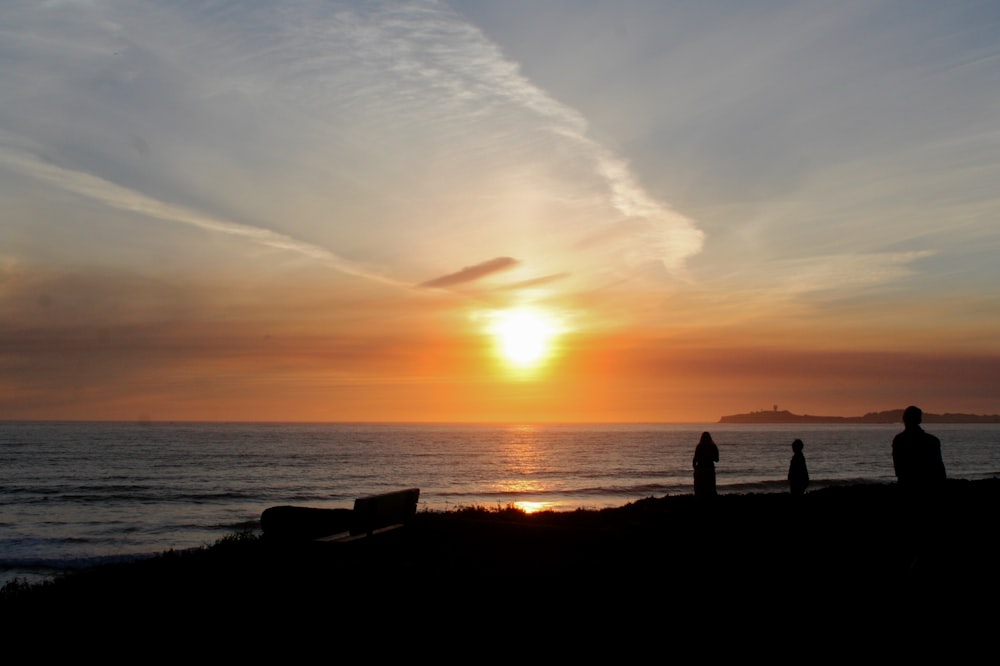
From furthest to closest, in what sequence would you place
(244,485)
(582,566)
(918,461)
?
(244,485) → (582,566) → (918,461)

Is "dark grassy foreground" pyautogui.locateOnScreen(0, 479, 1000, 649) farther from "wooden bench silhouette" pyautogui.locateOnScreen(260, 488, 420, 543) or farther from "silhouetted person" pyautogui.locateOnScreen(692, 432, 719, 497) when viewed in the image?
"silhouetted person" pyautogui.locateOnScreen(692, 432, 719, 497)

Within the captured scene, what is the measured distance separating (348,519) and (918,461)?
10.6 meters

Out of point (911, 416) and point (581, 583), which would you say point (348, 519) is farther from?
point (911, 416)

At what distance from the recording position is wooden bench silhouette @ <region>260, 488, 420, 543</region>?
11430 mm

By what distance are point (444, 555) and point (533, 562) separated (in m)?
1.50

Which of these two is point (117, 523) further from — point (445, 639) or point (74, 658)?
point (445, 639)

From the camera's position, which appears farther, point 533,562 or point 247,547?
point 247,547

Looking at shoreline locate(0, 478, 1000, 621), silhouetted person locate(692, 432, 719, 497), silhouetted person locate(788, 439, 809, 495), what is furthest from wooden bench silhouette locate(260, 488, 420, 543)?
silhouetted person locate(788, 439, 809, 495)

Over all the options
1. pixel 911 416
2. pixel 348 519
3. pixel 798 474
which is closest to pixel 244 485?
pixel 348 519

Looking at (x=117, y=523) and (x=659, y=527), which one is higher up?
(x=659, y=527)

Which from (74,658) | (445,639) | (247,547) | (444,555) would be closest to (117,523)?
(247,547)

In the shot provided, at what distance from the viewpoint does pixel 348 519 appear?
1588cm

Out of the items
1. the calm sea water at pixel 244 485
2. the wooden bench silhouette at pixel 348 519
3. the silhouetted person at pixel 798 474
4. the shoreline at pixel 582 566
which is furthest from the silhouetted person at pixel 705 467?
the wooden bench silhouette at pixel 348 519

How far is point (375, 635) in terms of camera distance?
7680 mm
